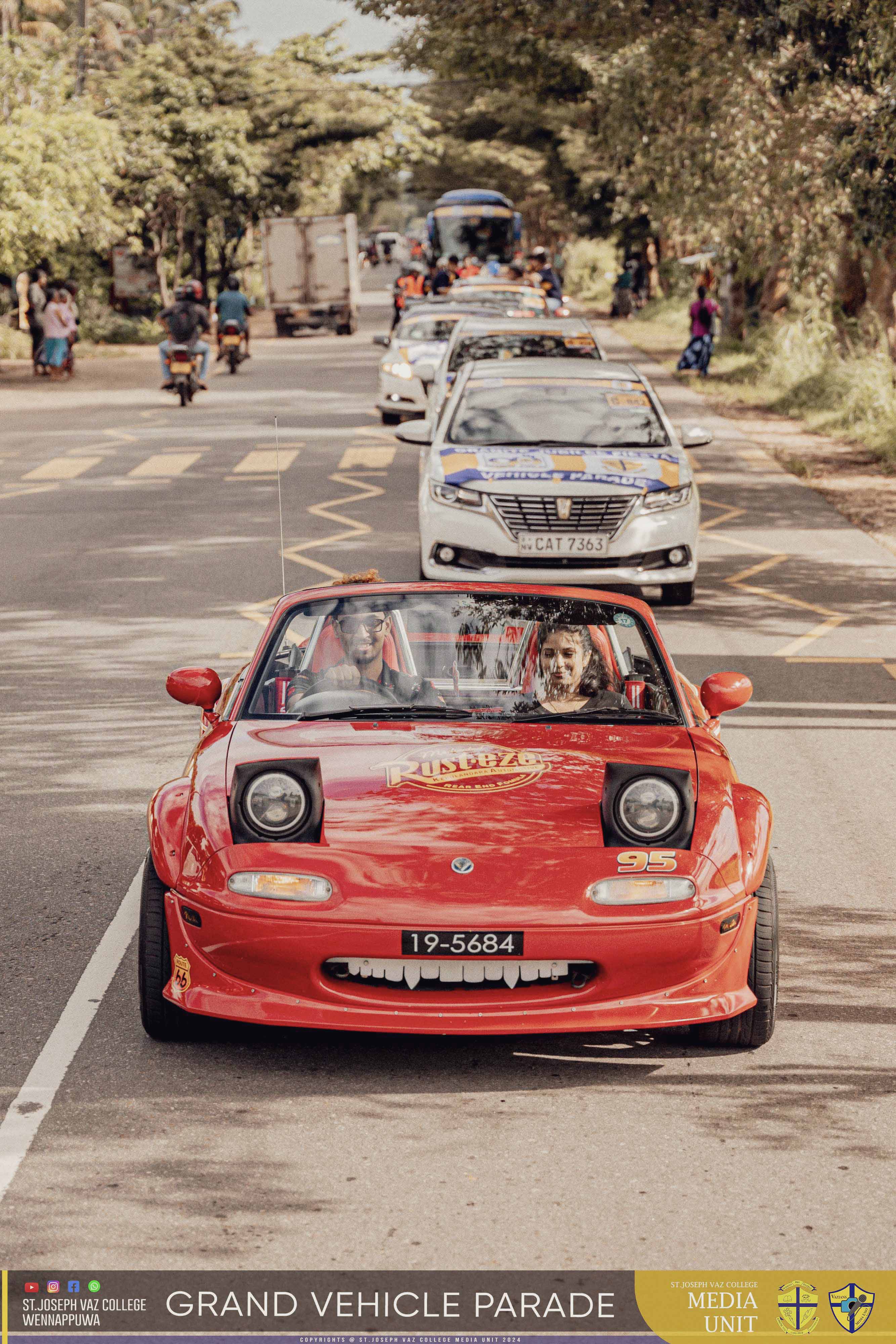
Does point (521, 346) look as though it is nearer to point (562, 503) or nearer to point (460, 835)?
point (562, 503)

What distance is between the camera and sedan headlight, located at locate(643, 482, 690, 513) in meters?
12.5

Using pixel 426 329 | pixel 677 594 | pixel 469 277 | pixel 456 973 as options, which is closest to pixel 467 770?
pixel 456 973

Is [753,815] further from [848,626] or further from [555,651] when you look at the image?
[848,626]

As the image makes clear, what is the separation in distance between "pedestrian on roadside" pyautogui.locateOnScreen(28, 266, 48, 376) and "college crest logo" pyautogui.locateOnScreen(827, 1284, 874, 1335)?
3128cm

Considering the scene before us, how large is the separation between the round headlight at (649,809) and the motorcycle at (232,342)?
3100 centimetres

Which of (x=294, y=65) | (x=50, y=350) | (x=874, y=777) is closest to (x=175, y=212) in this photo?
(x=294, y=65)

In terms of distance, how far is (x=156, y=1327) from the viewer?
3781 mm

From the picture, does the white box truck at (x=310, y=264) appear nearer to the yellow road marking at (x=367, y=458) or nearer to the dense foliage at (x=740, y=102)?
the dense foliage at (x=740, y=102)

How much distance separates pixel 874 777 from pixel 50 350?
27.6 metres

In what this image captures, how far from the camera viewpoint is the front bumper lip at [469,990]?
4.91 m

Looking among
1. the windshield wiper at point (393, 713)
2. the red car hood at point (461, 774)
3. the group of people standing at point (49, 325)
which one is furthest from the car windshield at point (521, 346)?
the group of people standing at point (49, 325)

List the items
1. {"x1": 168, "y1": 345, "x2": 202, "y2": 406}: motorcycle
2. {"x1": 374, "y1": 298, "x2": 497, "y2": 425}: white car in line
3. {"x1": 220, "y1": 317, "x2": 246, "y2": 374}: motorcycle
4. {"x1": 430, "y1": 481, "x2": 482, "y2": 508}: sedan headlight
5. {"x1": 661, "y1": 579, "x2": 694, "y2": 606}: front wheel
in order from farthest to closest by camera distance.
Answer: {"x1": 220, "y1": 317, "x2": 246, "y2": 374}: motorcycle, {"x1": 168, "y1": 345, "x2": 202, "y2": 406}: motorcycle, {"x1": 374, "y1": 298, "x2": 497, "y2": 425}: white car in line, {"x1": 661, "y1": 579, "x2": 694, "y2": 606}: front wheel, {"x1": 430, "y1": 481, "x2": 482, "y2": 508}: sedan headlight

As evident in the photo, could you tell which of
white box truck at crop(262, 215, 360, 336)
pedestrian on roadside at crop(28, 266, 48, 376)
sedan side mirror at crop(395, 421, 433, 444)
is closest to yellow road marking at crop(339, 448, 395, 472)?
sedan side mirror at crop(395, 421, 433, 444)

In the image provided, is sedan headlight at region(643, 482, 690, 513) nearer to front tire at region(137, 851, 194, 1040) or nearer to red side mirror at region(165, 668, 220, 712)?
red side mirror at region(165, 668, 220, 712)
